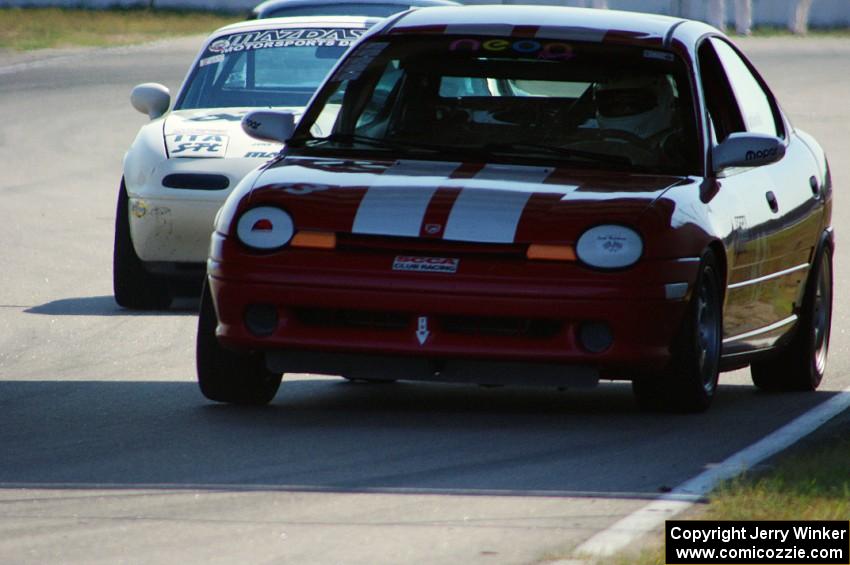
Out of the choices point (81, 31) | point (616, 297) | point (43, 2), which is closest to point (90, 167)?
point (616, 297)

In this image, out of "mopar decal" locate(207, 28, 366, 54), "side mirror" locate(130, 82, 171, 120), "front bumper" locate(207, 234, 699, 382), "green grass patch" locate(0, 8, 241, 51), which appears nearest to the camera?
"front bumper" locate(207, 234, 699, 382)

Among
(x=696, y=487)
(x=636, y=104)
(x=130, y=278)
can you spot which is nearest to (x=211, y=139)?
(x=130, y=278)

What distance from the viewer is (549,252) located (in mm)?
7402

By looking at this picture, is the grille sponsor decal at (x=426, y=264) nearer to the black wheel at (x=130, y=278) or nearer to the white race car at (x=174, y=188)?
the white race car at (x=174, y=188)

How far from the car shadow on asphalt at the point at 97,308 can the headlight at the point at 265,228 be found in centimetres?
388

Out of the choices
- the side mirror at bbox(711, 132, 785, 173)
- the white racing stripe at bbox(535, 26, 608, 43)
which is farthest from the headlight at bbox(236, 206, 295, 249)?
the side mirror at bbox(711, 132, 785, 173)

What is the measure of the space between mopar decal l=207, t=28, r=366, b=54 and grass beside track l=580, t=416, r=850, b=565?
6.47 meters

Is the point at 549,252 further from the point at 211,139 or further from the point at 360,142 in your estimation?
the point at 211,139

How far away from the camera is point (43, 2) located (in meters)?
47.9

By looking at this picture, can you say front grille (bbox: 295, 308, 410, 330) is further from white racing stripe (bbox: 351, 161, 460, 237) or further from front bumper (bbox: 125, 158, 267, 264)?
front bumper (bbox: 125, 158, 267, 264)

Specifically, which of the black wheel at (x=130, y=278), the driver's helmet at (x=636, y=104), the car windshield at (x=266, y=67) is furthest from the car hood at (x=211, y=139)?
the driver's helmet at (x=636, y=104)

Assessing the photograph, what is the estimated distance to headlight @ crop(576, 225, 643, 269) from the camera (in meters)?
7.42

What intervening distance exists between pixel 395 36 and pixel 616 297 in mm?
1943

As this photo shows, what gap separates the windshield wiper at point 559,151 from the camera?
26.8ft
